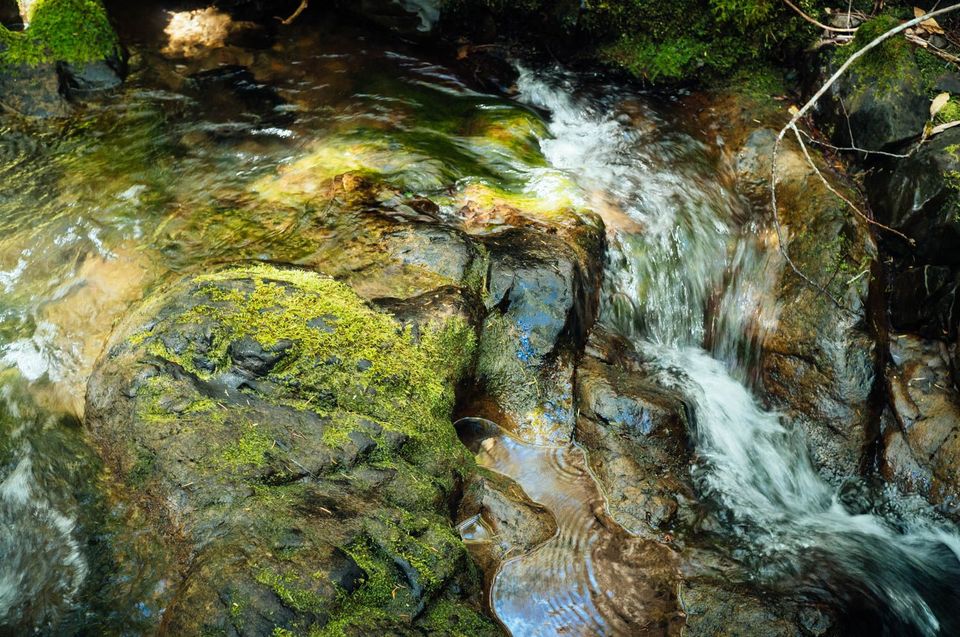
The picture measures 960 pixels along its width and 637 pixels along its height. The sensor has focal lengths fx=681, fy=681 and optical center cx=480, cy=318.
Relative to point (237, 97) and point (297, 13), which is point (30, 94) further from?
point (297, 13)

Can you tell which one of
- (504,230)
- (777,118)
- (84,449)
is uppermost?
(777,118)

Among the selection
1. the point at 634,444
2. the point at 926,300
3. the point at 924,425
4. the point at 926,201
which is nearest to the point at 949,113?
the point at 926,201

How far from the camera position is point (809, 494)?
4516 millimetres

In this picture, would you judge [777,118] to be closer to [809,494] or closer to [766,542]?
[809,494]

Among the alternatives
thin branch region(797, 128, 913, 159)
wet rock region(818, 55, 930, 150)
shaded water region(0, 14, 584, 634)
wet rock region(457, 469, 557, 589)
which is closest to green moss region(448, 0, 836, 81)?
wet rock region(818, 55, 930, 150)

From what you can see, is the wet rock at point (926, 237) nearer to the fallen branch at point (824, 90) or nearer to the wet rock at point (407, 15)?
the fallen branch at point (824, 90)

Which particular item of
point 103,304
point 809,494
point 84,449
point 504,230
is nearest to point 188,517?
point 84,449

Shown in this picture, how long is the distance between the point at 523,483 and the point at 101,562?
215 cm

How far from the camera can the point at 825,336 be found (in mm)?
4832

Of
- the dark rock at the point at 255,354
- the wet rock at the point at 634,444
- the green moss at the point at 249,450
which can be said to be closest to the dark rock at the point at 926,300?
the wet rock at the point at 634,444

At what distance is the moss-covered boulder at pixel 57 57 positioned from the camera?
6.19 meters

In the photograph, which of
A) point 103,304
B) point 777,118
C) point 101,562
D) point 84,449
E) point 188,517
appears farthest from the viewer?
point 777,118

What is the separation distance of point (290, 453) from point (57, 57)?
5381mm

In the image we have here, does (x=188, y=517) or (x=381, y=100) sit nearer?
(x=188, y=517)
